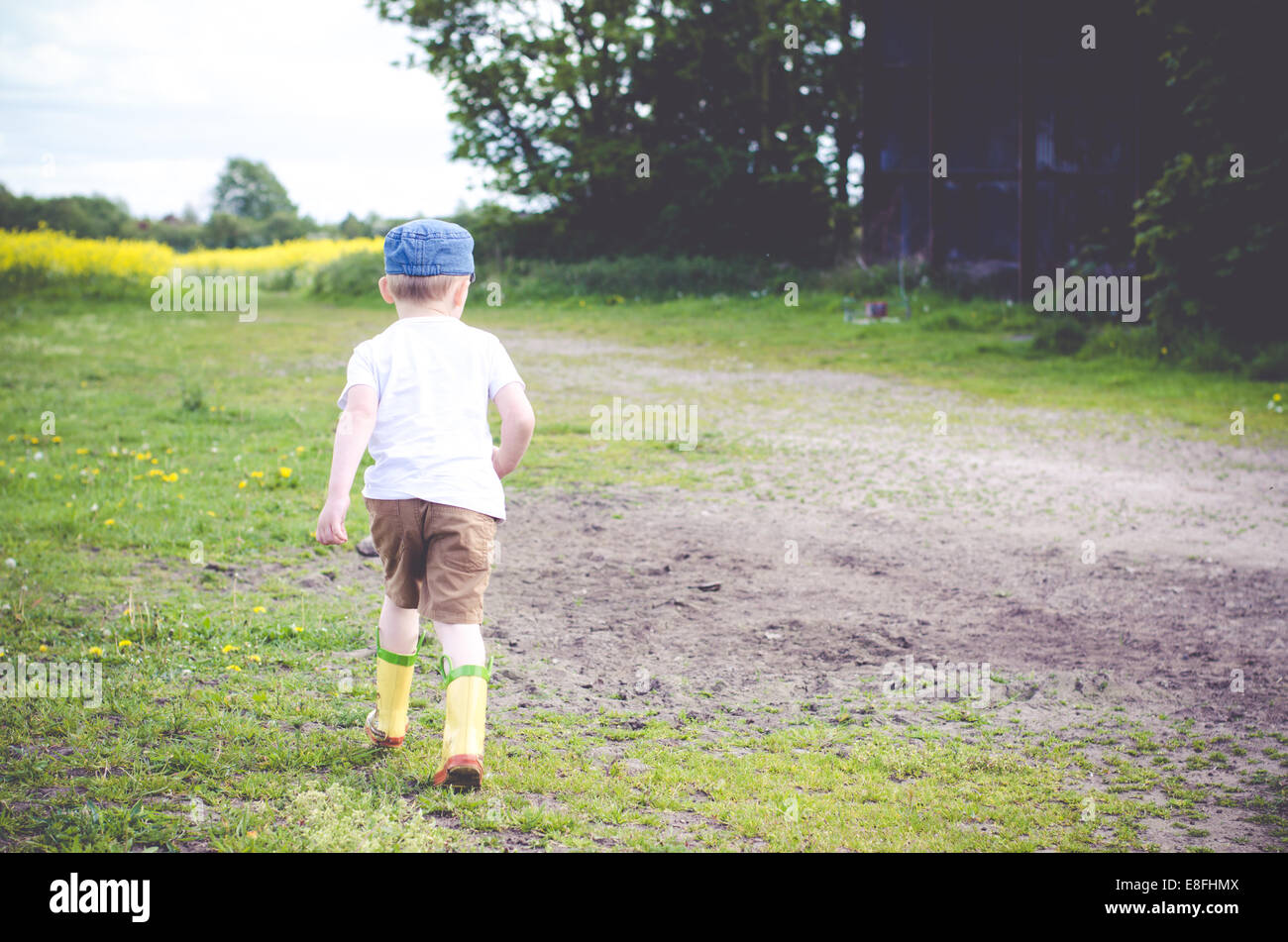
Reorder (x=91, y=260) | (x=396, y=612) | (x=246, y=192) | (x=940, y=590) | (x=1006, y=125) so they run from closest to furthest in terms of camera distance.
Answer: (x=396, y=612) → (x=940, y=590) → (x=1006, y=125) → (x=91, y=260) → (x=246, y=192)

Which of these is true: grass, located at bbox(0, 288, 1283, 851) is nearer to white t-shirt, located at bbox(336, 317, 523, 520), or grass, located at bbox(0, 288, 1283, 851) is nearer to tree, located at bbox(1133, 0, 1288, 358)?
white t-shirt, located at bbox(336, 317, 523, 520)

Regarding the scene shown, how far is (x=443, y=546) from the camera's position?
334cm

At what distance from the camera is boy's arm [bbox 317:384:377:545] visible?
3201mm

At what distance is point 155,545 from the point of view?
596cm

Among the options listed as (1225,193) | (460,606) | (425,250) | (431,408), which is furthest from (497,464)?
(1225,193)

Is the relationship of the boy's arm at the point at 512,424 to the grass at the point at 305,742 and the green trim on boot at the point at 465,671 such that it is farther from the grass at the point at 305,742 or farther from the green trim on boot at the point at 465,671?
the grass at the point at 305,742

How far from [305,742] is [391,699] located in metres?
0.35

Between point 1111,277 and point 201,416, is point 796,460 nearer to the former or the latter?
point 201,416

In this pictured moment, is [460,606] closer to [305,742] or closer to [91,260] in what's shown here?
[305,742]

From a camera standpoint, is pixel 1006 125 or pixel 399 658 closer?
pixel 399 658

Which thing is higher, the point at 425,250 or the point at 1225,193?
the point at 1225,193

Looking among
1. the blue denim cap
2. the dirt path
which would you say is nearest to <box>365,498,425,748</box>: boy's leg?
the dirt path

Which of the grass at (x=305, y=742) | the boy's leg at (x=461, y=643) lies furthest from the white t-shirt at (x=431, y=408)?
the grass at (x=305, y=742)
